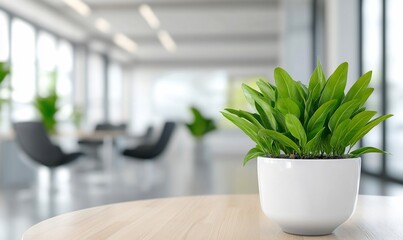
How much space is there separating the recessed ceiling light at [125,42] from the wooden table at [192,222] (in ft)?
39.2

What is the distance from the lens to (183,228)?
866mm

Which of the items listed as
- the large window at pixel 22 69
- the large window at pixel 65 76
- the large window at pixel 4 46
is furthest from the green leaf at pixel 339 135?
the large window at pixel 65 76

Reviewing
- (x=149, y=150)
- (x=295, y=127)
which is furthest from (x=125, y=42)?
(x=295, y=127)

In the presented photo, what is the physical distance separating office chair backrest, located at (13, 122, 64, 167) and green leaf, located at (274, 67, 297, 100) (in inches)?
182

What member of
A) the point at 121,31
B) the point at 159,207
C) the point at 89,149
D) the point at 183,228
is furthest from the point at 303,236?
the point at 121,31

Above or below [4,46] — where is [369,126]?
below

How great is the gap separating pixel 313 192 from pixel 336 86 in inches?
7.1

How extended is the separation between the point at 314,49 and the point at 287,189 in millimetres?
8172

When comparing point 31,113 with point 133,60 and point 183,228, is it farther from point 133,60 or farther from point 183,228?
point 183,228

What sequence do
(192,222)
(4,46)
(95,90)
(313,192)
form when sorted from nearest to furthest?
1. (313,192)
2. (192,222)
3. (4,46)
4. (95,90)

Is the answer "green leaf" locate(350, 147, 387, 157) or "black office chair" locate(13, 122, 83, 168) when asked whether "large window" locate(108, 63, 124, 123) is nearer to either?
"black office chair" locate(13, 122, 83, 168)

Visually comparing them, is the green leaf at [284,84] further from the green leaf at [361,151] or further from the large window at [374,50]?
the large window at [374,50]

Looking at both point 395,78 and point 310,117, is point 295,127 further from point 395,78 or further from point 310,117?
point 395,78

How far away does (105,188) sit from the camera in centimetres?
590
